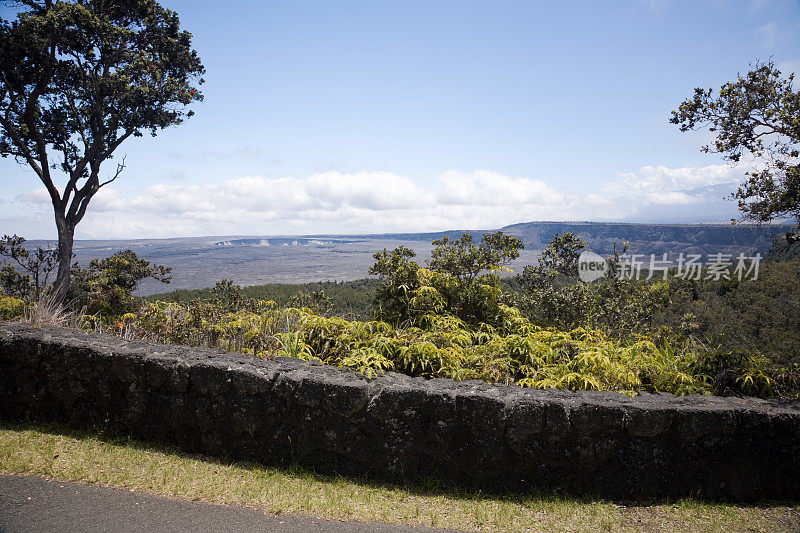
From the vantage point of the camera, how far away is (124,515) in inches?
122

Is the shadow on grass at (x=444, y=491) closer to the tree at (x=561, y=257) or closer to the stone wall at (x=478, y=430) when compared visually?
the stone wall at (x=478, y=430)

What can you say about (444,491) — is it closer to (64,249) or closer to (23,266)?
(64,249)

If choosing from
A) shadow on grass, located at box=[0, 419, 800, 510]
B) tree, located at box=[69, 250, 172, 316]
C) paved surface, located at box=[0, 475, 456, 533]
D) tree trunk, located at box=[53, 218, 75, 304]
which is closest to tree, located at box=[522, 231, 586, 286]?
shadow on grass, located at box=[0, 419, 800, 510]

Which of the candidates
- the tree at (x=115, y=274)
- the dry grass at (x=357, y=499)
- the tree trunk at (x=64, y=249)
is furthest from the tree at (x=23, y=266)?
the dry grass at (x=357, y=499)

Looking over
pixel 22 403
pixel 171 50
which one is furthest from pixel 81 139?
pixel 22 403

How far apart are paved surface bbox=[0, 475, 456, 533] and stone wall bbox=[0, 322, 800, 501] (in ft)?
2.15

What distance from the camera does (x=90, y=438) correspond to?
4.13 metres

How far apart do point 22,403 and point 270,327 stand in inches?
102

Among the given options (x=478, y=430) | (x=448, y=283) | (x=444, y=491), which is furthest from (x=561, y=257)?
(x=444, y=491)

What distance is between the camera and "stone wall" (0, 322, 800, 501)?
3.48 meters

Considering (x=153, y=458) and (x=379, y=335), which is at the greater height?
(x=379, y=335)

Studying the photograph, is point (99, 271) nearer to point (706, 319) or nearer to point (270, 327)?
point (270, 327)

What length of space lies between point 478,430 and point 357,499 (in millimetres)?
1140

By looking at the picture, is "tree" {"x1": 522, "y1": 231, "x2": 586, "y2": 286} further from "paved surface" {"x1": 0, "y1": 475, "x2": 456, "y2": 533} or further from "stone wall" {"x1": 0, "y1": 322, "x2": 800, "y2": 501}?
"paved surface" {"x1": 0, "y1": 475, "x2": 456, "y2": 533}
